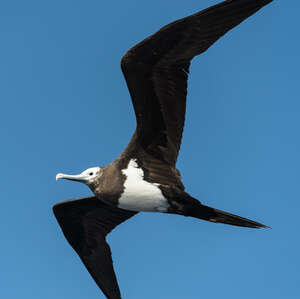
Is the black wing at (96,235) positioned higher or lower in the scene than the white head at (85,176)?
lower

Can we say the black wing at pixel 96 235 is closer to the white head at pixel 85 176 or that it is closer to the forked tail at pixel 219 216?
the white head at pixel 85 176

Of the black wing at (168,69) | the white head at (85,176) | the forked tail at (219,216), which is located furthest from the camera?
the white head at (85,176)

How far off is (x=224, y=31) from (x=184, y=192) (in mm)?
2039

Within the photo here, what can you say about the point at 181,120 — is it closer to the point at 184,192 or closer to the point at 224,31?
the point at 184,192

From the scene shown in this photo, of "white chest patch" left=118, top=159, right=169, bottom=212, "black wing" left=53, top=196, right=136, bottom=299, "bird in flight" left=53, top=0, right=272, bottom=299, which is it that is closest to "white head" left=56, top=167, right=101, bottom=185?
"bird in flight" left=53, top=0, right=272, bottom=299

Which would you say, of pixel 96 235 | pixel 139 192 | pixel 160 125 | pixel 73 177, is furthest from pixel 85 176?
pixel 96 235

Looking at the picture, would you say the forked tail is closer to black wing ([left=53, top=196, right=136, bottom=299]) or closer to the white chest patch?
the white chest patch

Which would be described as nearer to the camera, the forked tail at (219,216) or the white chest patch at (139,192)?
the forked tail at (219,216)

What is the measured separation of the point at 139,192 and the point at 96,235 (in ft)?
6.60

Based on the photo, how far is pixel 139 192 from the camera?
7.71m

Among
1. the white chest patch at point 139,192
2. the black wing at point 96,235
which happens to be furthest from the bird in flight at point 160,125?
the black wing at point 96,235

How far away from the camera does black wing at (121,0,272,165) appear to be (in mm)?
6742

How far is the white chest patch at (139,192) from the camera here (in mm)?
7691

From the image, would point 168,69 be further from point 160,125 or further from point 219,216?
point 219,216
